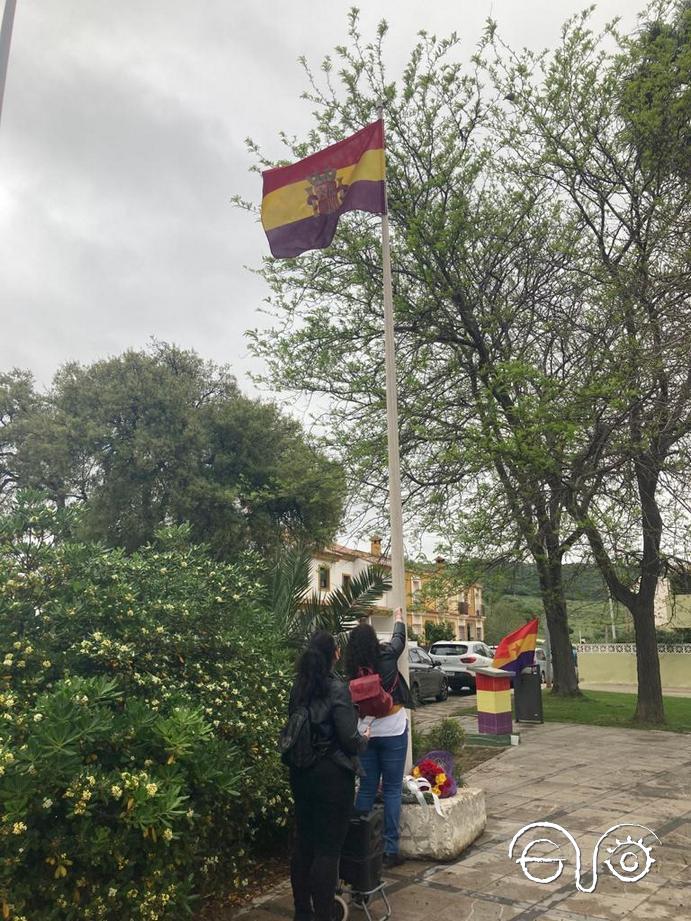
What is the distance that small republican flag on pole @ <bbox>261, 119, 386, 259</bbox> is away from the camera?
8.02m

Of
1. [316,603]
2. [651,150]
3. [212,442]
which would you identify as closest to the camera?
[316,603]

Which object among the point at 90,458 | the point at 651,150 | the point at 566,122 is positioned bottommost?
the point at 90,458

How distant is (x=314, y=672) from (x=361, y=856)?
121 centimetres

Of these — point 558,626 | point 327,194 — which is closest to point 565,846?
point 327,194

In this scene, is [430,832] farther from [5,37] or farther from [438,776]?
[5,37]

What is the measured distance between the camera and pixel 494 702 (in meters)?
11.6

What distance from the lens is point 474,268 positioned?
1431cm

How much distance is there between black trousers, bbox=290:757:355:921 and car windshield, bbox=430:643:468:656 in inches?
833

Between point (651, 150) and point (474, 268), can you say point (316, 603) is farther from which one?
point (651, 150)

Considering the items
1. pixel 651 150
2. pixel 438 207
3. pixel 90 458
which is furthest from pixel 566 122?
pixel 90 458

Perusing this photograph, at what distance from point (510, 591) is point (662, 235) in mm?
6680

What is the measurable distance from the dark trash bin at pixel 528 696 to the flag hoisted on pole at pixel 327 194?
7.83 metres

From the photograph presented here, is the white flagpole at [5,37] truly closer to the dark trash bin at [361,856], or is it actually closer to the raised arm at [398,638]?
the raised arm at [398,638]

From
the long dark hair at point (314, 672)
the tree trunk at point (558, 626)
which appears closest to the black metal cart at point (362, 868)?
the long dark hair at point (314, 672)
